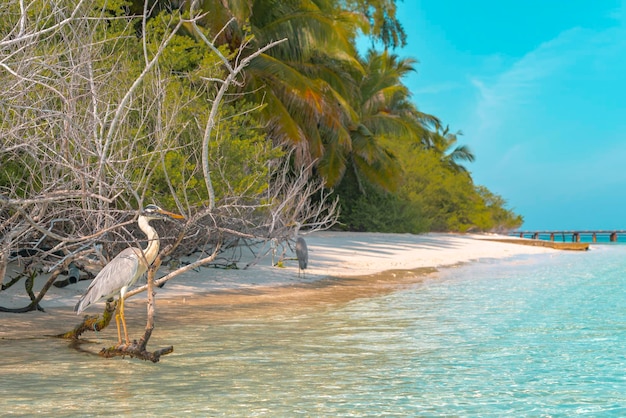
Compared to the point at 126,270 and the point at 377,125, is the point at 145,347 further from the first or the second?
the point at 377,125

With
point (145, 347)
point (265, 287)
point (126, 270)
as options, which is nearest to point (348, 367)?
point (145, 347)

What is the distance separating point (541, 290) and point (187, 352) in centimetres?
941

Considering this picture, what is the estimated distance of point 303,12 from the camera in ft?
68.9

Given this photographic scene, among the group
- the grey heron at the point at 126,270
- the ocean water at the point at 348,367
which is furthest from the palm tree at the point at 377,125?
the grey heron at the point at 126,270

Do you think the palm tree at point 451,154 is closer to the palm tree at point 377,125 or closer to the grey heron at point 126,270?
the palm tree at point 377,125

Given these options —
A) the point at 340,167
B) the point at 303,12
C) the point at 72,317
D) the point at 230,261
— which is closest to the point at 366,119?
the point at 340,167

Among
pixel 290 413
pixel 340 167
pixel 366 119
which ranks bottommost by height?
pixel 290 413

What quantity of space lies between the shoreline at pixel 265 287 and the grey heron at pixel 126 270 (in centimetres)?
127

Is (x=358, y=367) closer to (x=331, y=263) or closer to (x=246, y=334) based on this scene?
(x=246, y=334)

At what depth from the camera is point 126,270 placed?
761 cm

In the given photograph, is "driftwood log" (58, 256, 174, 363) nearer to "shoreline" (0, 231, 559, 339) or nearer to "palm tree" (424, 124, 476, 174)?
"shoreline" (0, 231, 559, 339)

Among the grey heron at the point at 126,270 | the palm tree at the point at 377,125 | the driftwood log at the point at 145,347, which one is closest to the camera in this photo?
the driftwood log at the point at 145,347

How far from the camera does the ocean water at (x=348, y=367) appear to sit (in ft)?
19.4

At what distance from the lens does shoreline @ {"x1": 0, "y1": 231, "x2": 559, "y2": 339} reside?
10.3m
